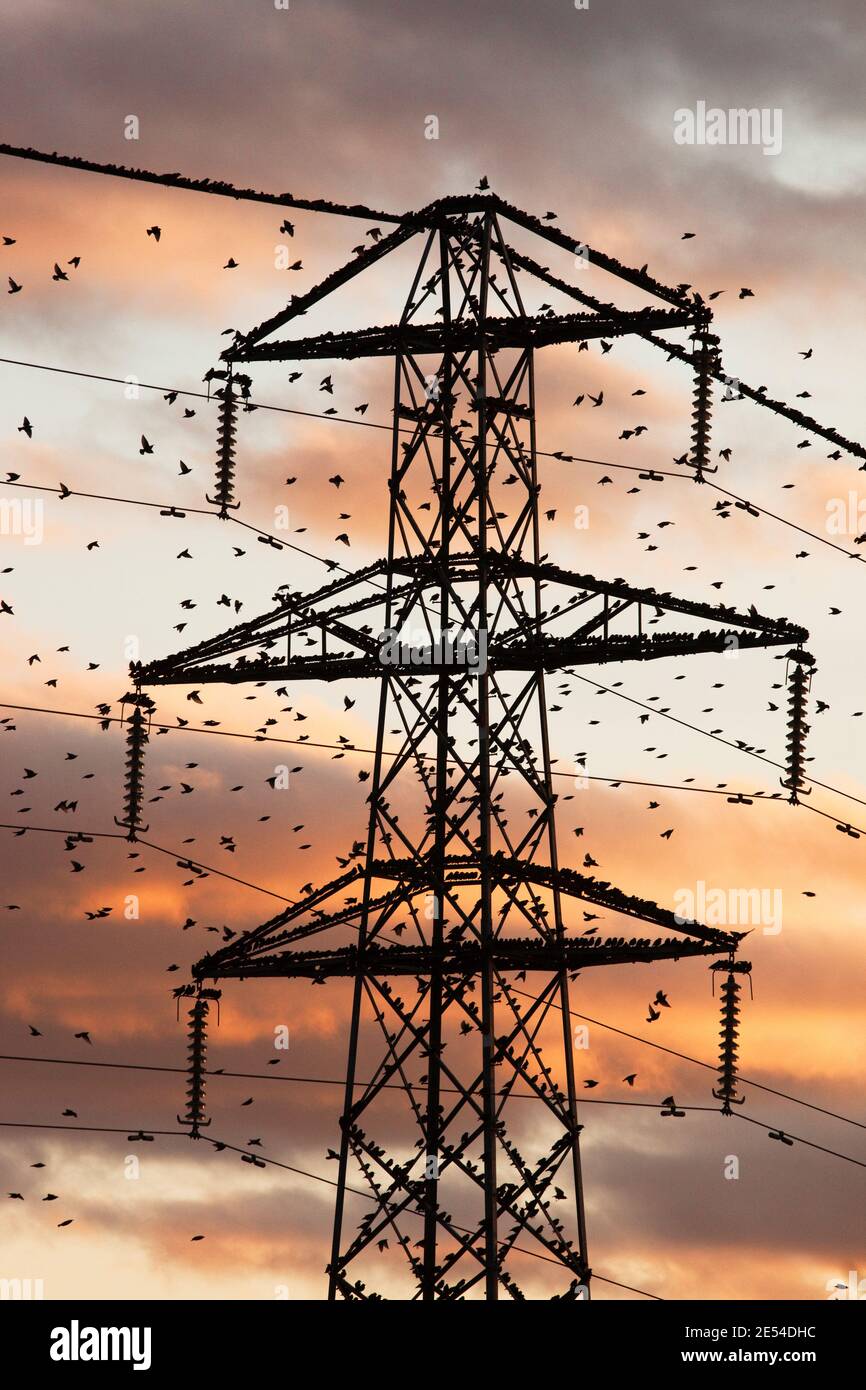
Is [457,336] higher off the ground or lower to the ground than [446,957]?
higher

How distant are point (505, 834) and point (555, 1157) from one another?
5617 mm

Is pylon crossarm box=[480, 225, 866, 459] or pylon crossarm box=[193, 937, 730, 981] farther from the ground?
pylon crossarm box=[480, 225, 866, 459]

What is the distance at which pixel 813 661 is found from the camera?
50.0 m

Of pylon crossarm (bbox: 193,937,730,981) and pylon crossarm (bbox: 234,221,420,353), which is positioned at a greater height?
pylon crossarm (bbox: 234,221,420,353)

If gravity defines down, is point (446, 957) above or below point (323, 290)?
below

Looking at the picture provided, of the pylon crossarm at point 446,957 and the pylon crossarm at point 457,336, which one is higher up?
the pylon crossarm at point 457,336

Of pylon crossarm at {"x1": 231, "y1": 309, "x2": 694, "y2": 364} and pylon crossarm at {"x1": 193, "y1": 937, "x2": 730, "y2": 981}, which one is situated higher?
pylon crossarm at {"x1": 231, "y1": 309, "x2": 694, "y2": 364}

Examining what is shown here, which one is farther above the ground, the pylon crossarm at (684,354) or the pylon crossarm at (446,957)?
the pylon crossarm at (684,354)

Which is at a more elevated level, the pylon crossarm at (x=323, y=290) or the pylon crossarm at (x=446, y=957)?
the pylon crossarm at (x=323, y=290)
